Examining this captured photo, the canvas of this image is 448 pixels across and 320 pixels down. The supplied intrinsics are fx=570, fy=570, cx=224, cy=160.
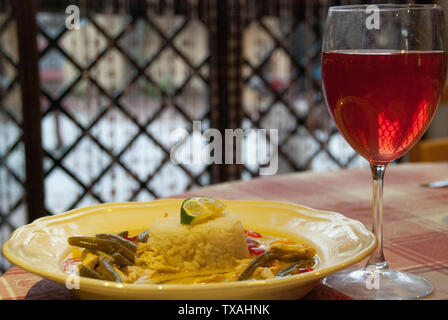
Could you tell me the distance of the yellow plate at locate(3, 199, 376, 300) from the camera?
452mm

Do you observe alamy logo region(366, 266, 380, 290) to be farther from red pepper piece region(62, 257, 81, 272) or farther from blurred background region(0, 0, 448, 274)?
blurred background region(0, 0, 448, 274)

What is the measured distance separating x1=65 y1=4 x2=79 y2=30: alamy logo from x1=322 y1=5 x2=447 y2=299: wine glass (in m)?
2.01

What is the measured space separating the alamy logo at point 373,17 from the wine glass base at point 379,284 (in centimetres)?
25

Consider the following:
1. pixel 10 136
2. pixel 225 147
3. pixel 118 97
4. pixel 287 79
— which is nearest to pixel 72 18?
pixel 118 97

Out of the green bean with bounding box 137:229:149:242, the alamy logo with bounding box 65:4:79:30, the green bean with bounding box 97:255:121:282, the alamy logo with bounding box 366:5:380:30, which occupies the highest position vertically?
the alamy logo with bounding box 65:4:79:30

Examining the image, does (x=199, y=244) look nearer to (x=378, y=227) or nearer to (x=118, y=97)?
(x=378, y=227)

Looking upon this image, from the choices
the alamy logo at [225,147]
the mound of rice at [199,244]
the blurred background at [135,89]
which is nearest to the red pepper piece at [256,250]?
the mound of rice at [199,244]

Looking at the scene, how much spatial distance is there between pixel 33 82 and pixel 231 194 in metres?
1.64

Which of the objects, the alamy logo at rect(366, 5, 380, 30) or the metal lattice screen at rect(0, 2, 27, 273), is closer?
the alamy logo at rect(366, 5, 380, 30)

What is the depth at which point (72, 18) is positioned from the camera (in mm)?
2465

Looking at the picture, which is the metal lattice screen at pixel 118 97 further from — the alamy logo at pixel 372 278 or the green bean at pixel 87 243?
the alamy logo at pixel 372 278

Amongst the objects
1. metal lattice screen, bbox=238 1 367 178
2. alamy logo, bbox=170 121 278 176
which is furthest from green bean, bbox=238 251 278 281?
metal lattice screen, bbox=238 1 367 178

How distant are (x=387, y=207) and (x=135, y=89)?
1878 mm
